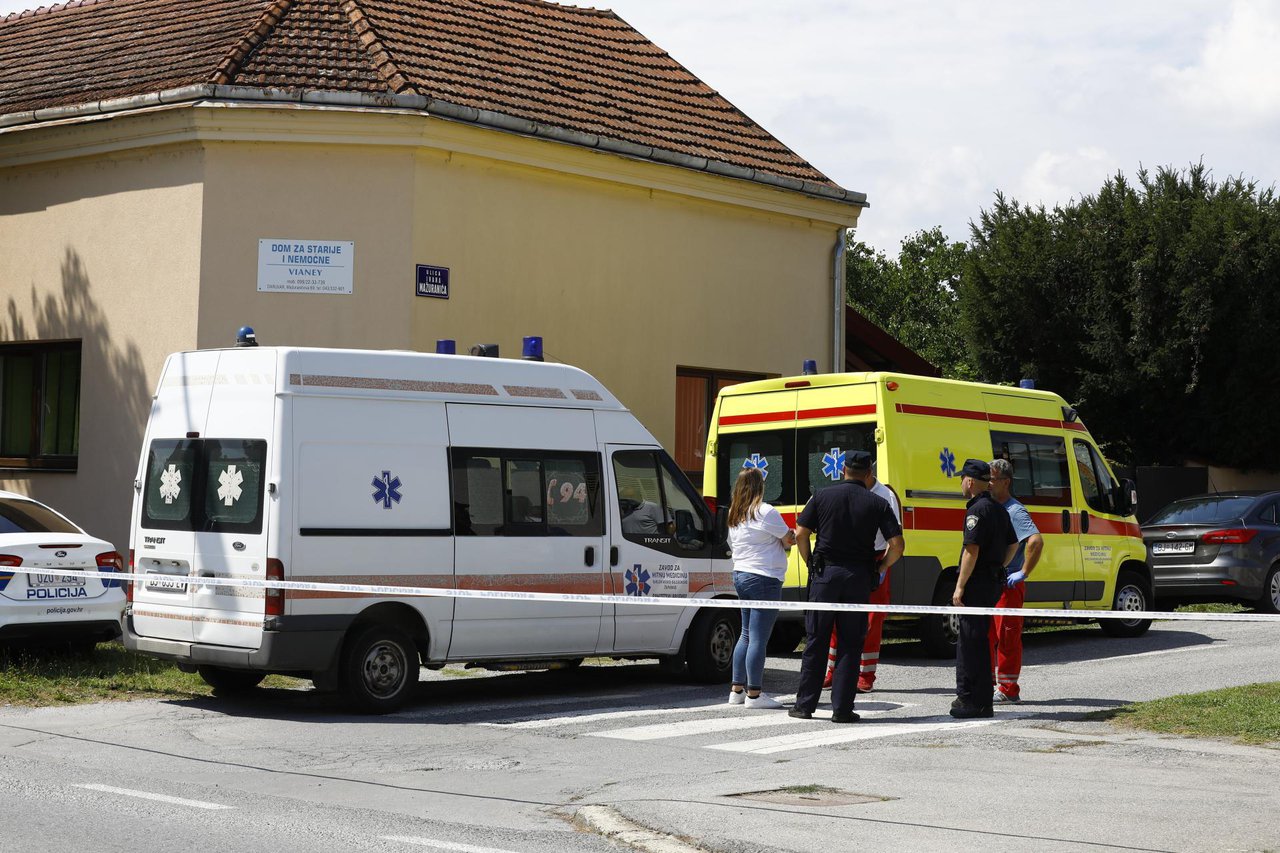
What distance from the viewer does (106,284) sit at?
1602 centimetres

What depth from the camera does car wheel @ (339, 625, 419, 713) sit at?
1052 cm

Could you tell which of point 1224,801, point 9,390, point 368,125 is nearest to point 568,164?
point 368,125

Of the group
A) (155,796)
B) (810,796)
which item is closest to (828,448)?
(810,796)

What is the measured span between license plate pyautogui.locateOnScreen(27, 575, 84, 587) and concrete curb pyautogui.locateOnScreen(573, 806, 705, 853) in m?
6.00

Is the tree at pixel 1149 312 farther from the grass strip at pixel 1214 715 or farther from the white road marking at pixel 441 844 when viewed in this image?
the white road marking at pixel 441 844

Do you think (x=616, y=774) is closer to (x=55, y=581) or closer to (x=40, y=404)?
(x=55, y=581)

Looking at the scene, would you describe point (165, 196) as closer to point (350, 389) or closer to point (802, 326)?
point (350, 389)

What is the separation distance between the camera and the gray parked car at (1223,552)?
18000 mm

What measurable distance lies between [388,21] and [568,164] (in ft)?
8.33

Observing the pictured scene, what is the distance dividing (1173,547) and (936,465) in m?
6.05

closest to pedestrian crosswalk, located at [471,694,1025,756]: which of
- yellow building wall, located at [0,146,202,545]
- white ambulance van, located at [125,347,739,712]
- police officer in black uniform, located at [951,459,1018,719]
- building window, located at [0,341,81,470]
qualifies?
police officer in black uniform, located at [951,459,1018,719]

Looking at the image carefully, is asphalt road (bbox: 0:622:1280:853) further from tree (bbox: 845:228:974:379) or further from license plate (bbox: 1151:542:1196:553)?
tree (bbox: 845:228:974:379)

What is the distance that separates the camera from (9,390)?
17.4 metres

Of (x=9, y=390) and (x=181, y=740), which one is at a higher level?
(x=9, y=390)
